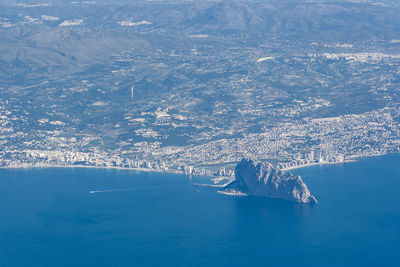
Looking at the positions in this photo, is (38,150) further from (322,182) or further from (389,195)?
(389,195)

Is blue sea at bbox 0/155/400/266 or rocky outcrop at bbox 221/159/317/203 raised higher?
rocky outcrop at bbox 221/159/317/203

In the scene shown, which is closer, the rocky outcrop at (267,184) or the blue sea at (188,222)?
the blue sea at (188,222)

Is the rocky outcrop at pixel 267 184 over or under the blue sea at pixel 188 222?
over

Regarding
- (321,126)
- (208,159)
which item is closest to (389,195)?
(208,159)

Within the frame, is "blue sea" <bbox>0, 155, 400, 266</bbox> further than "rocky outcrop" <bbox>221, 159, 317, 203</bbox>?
No
